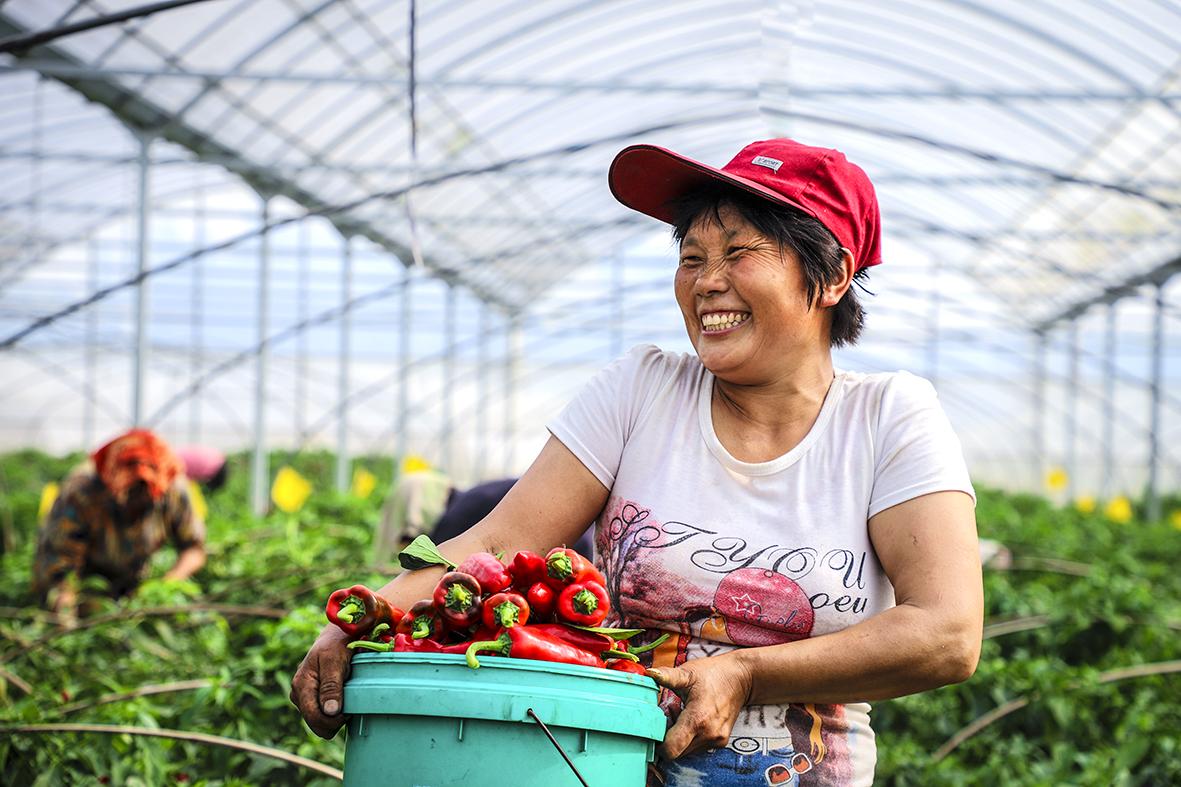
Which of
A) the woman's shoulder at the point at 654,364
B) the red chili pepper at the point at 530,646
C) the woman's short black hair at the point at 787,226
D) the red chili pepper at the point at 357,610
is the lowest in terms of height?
the red chili pepper at the point at 530,646

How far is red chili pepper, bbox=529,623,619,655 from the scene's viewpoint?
1.75 m

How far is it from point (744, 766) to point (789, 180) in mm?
798

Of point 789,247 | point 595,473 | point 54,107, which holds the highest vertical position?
point 54,107

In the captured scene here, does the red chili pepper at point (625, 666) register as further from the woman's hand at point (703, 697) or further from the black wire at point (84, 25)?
the black wire at point (84, 25)

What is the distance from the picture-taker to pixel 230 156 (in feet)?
36.4

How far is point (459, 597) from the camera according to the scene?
1717mm

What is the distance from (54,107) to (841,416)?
1128 cm

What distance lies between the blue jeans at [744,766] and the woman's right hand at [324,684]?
46cm

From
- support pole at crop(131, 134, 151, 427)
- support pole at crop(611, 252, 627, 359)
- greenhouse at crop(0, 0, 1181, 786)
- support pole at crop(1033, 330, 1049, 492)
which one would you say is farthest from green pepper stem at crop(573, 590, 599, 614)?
support pole at crop(1033, 330, 1049, 492)

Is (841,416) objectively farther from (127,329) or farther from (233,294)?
(127,329)

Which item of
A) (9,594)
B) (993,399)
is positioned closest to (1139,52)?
(9,594)

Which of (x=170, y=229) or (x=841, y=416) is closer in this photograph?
(x=841, y=416)

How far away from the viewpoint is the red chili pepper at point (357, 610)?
172 cm

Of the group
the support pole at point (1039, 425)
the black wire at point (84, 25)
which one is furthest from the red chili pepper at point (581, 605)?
the support pole at point (1039, 425)
